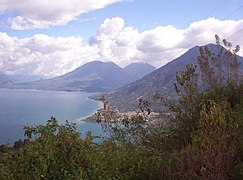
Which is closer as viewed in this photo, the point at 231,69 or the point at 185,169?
the point at 185,169

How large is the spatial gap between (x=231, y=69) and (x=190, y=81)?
267cm

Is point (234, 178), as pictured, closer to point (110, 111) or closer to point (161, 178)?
point (161, 178)

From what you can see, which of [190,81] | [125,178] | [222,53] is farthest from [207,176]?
[222,53]

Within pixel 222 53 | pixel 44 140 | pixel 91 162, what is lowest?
pixel 91 162

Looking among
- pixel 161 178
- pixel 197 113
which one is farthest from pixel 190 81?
pixel 161 178

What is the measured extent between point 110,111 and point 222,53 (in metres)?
5.83

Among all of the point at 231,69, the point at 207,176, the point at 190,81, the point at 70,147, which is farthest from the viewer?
the point at 231,69

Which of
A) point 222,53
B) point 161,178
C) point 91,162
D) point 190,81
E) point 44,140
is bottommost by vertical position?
point 161,178

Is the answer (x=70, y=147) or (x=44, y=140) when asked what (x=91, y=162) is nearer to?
(x=70, y=147)

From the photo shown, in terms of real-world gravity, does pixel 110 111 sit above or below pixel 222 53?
below

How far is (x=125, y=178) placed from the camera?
Result: 5926mm

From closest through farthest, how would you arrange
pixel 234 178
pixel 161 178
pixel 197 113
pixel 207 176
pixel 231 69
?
pixel 207 176
pixel 234 178
pixel 161 178
pixel 197 113
pixel 231 69

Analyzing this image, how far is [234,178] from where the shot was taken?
204 inches

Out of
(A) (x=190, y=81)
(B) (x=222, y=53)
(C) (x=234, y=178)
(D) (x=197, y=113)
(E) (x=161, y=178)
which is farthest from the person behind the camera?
(B) (x=222, y=53)
